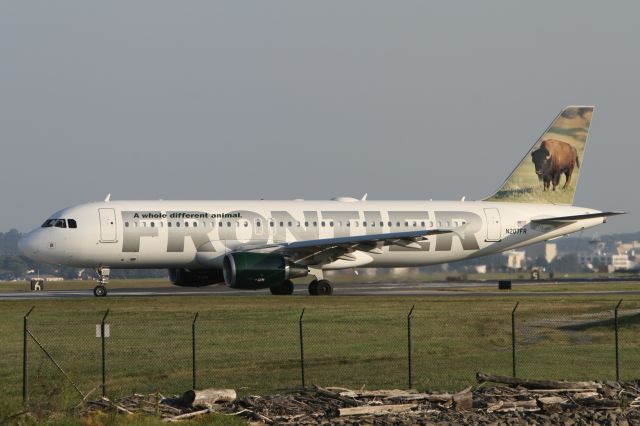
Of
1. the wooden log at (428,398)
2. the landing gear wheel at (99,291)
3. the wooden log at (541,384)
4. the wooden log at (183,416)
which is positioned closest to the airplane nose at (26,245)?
the landing gear wheel at (99,291)

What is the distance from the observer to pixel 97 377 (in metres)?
27.9

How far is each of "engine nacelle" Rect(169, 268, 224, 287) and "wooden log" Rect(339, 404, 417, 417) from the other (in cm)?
3430

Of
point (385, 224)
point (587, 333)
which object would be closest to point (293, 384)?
point (587, 333)

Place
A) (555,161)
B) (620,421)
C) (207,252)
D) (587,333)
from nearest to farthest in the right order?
(620,421) < (587,333) < (207,252) < (555,161)

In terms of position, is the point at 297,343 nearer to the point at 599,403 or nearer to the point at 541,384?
the point at 541,384

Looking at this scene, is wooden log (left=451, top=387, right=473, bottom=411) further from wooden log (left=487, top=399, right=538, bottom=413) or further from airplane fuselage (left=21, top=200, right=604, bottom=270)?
airplane fuselage (left=21, top=200, right=604, bottom=270)

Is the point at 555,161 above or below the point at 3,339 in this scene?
above

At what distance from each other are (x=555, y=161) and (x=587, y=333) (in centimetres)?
2972

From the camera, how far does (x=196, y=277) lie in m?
56.5

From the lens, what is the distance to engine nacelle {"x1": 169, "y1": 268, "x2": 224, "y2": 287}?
184 feet

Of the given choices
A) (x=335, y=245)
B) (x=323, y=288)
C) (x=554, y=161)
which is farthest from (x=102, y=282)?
(x=554, y=161)

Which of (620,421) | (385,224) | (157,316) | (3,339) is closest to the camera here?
(620,421)

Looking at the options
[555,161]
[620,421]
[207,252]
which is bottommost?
[620,421]

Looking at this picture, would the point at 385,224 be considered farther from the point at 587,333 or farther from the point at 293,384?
the point at 293,384
